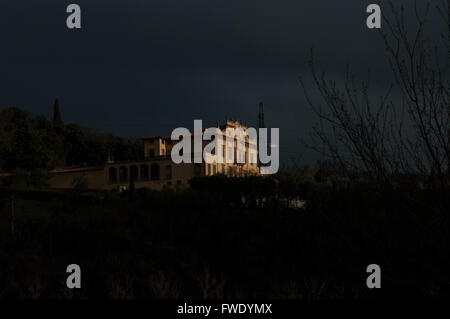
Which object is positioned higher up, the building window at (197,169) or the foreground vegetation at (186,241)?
the building window at (197,169)

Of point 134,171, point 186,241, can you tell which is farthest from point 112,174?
point 186,241

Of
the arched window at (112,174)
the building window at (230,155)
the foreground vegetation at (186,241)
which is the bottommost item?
the foreground vegetation at (186,241)

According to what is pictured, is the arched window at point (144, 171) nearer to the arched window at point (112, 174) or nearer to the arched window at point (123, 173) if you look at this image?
the arched window at point (123, 173)

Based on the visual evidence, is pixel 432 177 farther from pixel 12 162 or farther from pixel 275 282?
pixel 12 162

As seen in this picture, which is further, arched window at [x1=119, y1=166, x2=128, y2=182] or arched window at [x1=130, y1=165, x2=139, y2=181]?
arched window at [x1=119, y1=166, x2=128, y2=182]

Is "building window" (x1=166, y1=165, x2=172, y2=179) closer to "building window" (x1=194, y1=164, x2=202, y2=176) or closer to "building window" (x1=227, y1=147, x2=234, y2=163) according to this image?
"building window" (x1=194, y1=164, x2=202, y2=176)

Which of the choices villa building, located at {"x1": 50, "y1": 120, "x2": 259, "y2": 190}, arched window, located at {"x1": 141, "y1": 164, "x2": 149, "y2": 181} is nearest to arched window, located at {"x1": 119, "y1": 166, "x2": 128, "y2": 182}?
villa building, located at {"x1": 50, "y1": 120, "x2": 259, "y2": 190}

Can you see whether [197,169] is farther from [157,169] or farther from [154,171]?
[154,171]

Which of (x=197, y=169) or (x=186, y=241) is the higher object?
(x=197, y=169)

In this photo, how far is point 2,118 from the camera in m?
43.5

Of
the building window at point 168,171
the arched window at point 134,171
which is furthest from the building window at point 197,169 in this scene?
the arched window at point 134,171
